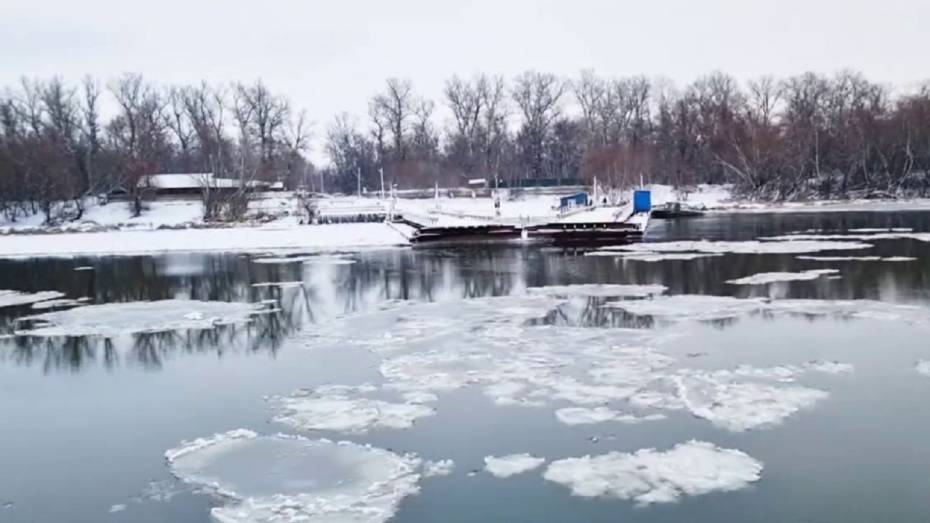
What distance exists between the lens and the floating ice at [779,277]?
17.6 m

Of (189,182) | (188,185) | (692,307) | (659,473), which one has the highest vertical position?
(189,182)

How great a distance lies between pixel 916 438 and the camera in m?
7.19

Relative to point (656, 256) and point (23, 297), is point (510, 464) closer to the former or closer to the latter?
point (23, 297)

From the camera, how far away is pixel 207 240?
1538 inches

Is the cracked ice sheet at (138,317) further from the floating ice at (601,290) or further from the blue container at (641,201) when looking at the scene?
the blue container at (641,201)

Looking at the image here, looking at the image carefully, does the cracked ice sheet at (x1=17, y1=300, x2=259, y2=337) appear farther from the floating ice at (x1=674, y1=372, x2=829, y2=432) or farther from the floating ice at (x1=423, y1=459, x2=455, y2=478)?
the floating ice at (x1=674, y1=372, x2=829, y2=432)

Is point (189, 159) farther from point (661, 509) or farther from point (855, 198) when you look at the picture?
point (661, 509)

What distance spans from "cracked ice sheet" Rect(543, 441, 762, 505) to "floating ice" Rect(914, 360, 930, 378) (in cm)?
376

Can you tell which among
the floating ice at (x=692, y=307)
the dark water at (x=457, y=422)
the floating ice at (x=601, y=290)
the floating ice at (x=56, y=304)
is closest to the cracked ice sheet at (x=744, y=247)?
the dark water at (x=457, y=422)

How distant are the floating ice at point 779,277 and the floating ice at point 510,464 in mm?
11768

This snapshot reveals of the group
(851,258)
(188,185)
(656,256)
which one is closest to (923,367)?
(851,258)

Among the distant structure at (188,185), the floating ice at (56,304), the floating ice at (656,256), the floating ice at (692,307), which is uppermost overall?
the distant structure at (188,185)

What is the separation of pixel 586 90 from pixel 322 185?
36.0 metres

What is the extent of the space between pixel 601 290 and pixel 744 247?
36.5 ft
